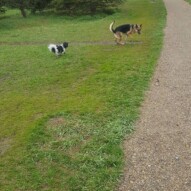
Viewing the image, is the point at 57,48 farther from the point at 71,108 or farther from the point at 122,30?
the point at 71,108

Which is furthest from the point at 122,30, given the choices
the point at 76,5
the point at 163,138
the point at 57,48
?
the point at 76,5

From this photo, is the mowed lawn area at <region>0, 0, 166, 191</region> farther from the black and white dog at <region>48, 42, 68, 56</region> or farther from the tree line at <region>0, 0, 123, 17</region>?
the tree line at <region>0, 0, 123, 17</region>

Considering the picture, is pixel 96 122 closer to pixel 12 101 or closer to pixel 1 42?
pixel 12 101

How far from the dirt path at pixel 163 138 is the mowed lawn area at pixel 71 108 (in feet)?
0.80

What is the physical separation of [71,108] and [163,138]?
8.41ft

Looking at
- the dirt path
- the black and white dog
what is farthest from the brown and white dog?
the dirt path

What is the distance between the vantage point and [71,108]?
8602mm

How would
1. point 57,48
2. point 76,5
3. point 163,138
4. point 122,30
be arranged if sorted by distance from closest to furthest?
point 163,138, point 57,48, point 122,30, point 76,5

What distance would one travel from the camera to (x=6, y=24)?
2431 centimetres

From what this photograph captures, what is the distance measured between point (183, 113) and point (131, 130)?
58.1 inches

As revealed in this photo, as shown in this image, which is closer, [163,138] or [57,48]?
[163,138]

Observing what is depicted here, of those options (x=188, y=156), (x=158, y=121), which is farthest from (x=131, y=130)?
(x=188, y=156)

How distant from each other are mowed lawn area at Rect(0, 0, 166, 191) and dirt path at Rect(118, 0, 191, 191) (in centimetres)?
24

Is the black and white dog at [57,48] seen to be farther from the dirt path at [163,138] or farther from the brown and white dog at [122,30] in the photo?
the dirt path at [163,138]
